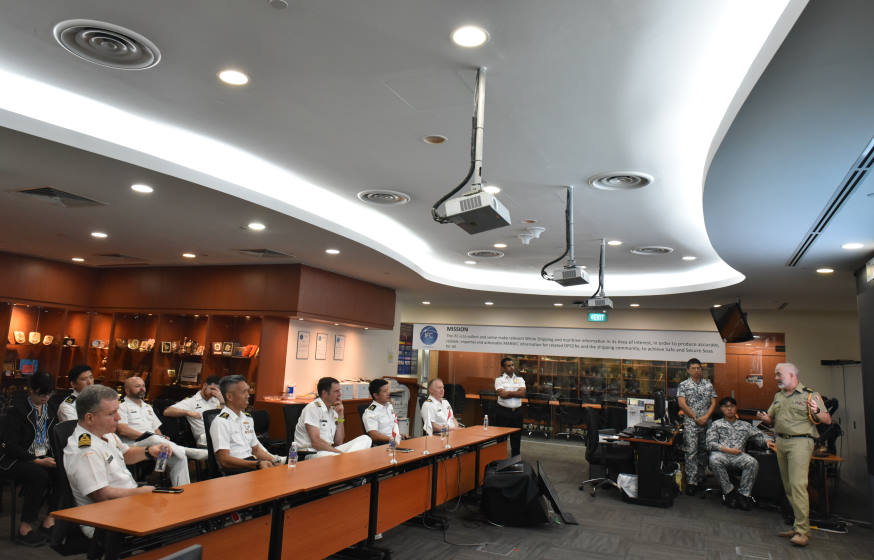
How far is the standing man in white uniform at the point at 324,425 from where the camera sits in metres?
5.10

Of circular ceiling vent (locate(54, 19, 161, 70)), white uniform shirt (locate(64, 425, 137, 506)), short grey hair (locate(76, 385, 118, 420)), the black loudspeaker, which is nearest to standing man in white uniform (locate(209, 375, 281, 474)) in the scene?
white uniform shirt (locate(64, 425, 137, 506))

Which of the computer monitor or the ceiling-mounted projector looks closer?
the ceiling-mounted projector

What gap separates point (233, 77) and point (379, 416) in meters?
3.78

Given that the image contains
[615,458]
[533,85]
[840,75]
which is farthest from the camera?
[615,458]

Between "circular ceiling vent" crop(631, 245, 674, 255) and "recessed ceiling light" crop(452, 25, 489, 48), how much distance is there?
5.19 m

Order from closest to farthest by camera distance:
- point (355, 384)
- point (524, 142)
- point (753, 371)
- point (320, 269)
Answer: point (524, 142) < point (320, 269) < point (355, 384) < point (753, 371)

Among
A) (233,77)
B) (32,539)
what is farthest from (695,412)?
(32,539)

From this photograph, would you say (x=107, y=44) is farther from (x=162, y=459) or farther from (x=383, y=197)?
(x=383, y=197)

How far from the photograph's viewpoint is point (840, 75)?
2369mm

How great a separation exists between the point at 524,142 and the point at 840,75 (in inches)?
84.0

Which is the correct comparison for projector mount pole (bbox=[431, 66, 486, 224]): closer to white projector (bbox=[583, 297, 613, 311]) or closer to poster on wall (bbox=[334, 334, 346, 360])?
white projector (bbox=[583, 297, 613, 311])

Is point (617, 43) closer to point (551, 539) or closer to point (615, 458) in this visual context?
point (551, 539)

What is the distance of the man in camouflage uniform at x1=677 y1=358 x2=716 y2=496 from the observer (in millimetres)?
7621

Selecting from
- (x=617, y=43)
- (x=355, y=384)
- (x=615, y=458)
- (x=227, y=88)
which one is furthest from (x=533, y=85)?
(x=355, y=384)
